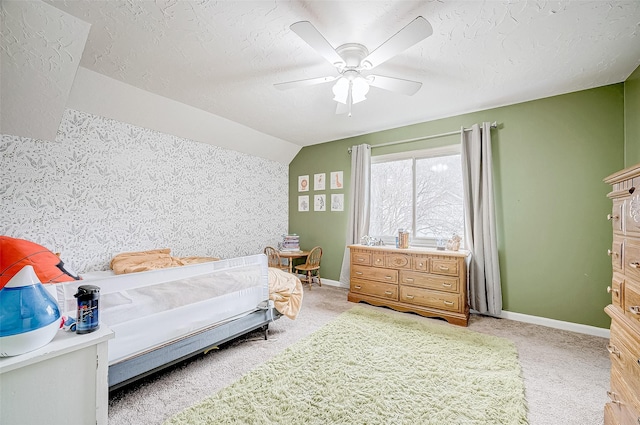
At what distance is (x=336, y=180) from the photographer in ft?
15.4

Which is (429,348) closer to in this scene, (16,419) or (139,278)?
(139,278)

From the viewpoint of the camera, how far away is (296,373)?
2.00 metres

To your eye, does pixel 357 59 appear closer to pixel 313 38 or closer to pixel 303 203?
pixel 313 38

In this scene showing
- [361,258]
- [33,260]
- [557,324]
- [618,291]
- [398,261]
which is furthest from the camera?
[361,258]

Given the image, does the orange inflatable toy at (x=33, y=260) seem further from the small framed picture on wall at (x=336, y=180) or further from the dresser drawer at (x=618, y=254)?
the small framed picture on wall at (x=336, y=180)

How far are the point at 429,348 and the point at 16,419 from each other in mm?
2587

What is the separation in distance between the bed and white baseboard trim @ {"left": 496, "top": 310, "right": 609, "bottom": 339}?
2599 millimetres

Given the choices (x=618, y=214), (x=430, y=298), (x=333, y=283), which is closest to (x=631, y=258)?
(x=618, y=214)

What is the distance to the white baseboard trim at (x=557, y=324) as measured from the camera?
270 cm

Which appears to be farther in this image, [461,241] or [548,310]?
[461,241]

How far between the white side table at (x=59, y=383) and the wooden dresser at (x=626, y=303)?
2.15 meters

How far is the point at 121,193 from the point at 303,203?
2870 millimetres

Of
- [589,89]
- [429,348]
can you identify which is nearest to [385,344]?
[429,348]

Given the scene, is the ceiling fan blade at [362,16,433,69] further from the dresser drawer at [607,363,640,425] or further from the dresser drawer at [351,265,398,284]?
the dresser drawer at [351,265,398,284]
